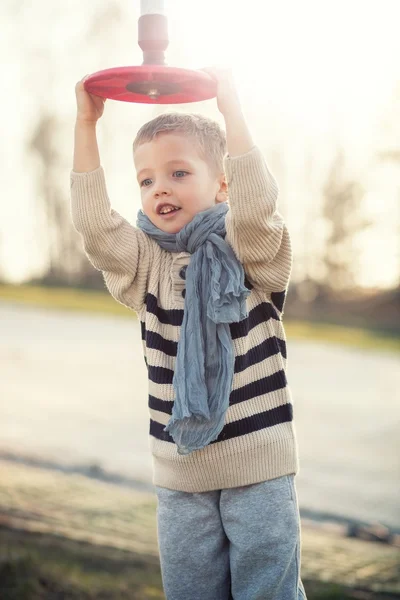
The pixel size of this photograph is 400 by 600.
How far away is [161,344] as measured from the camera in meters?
1.88

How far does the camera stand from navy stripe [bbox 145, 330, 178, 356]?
6.16 ft

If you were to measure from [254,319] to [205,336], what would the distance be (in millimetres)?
149

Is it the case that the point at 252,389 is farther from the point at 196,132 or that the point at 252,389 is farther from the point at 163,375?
the point at 196,132

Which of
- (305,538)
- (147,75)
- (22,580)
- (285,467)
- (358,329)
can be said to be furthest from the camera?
(358,329)

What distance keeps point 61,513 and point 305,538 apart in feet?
3.42

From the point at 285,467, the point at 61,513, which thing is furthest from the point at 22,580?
the point at 285,467

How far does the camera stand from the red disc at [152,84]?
1.58m

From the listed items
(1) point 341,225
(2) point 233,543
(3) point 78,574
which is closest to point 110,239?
(2) point 233,543

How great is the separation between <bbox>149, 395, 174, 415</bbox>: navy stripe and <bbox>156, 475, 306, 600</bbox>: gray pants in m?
0.20

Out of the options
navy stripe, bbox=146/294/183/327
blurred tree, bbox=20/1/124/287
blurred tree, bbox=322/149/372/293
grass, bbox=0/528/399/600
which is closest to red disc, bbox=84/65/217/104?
navy stripe, bbox=146/294/183/327

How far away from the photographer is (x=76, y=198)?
1.88 m

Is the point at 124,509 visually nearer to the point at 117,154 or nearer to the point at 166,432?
the point at 166,432

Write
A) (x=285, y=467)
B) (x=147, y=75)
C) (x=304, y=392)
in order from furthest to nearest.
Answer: (x=304, y=392)
(x=285, y=467)
(x=147, y=75)

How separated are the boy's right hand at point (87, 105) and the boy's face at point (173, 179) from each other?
0.43 ft
